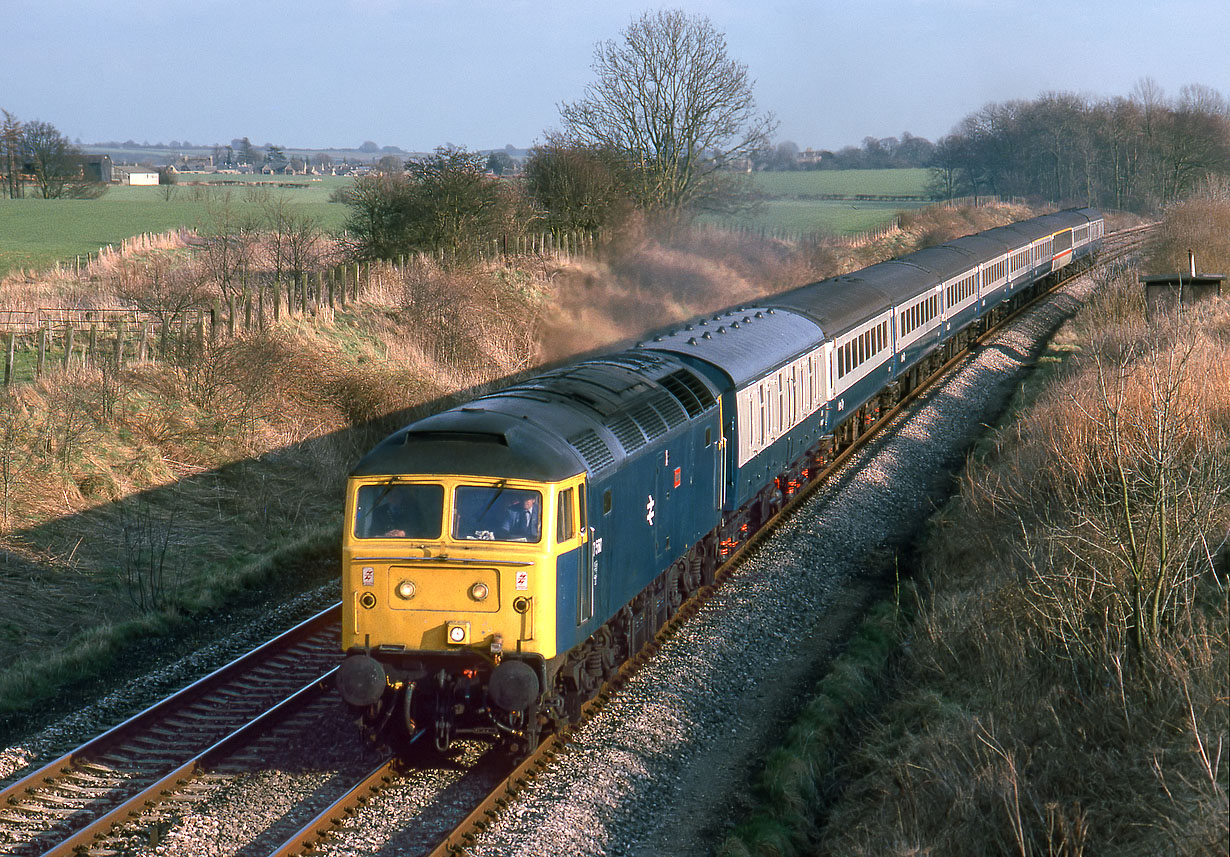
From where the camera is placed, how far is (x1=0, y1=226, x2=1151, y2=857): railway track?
8.58 meters

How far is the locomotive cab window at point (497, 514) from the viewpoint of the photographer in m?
9.29

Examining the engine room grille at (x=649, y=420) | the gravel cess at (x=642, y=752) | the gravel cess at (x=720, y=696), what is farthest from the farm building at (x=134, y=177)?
the engine room grille at (x=649, y=420)

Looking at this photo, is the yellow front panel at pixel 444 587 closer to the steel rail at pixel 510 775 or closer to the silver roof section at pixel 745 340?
the steel rail at pixel 510 775

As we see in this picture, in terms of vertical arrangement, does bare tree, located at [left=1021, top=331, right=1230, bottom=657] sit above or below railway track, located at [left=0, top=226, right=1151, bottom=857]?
above

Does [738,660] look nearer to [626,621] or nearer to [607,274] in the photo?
[626,621]

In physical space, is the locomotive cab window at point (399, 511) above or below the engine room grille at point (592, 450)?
below

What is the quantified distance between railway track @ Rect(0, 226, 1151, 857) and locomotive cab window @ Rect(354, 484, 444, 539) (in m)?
1.94

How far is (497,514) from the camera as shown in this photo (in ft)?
30.7

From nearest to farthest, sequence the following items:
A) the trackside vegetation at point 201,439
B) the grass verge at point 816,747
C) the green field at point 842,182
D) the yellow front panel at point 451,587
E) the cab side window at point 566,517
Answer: the grass verge at point 816,747, the yellow front panel at point 451,587, the cab side window at point 566,517, the trackside vegetation at point 201,439, the green field at point 842,182

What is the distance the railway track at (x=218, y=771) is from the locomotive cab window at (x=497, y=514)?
1.99m

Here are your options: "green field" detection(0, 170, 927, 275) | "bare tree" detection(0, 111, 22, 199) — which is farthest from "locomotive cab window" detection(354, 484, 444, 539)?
"bare tree" detection(0, 111, 22, 199)

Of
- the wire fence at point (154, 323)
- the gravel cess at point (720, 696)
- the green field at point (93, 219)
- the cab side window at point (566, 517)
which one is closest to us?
the gravel cess at point (720, 696)

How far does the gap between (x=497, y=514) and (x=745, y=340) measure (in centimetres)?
800

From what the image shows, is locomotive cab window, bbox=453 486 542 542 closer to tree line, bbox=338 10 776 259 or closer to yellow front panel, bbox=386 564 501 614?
yellow front panel, bbox=386 564 501 614
